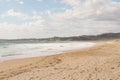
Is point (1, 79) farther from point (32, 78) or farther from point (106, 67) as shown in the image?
point (106, 67)

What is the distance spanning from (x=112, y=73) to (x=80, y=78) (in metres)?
1.55

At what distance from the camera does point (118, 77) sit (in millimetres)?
8180

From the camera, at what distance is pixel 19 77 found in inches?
350

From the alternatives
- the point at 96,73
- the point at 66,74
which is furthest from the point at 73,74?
the point at 96,73

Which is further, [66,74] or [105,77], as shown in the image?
[66,74]

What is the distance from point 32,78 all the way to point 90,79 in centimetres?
232

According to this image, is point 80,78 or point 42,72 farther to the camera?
point 42,72

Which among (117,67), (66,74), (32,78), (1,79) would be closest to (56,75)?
(66,74)

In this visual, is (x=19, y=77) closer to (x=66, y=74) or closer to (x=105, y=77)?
(x=66, y=74)

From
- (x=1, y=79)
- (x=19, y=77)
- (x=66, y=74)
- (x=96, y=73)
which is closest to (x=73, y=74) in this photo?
(x=66, y=74)

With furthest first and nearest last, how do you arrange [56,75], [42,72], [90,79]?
1. [42,72]
2. [56,75]
3. [90,79]

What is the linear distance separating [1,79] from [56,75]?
233 centimetres

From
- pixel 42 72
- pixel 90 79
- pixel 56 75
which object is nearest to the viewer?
pixel 90 79

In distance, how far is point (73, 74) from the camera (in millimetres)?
8859
